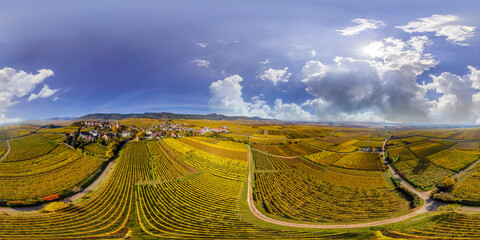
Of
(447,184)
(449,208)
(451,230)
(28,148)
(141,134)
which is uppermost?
(141,134)

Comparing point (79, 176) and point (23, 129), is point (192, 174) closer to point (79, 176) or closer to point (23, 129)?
point (79, 176)

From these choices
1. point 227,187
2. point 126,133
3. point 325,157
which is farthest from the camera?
point 126,133

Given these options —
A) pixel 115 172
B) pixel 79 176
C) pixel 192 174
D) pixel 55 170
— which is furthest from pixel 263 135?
pixel 55 170

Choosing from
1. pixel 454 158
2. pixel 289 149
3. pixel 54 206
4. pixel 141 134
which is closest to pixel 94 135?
pixel 141 134

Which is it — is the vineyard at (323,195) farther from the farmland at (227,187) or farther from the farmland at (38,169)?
the farmland at (38,169)

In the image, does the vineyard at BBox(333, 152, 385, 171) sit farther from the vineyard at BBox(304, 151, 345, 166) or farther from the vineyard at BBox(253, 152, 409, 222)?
the vineyard at BBox(253, 152, 409, 222)

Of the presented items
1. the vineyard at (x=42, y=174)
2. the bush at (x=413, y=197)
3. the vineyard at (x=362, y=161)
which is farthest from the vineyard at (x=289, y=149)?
the vineyard at (x=42, y=174)

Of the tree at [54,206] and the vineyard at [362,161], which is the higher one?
the vineyard at [362,161]

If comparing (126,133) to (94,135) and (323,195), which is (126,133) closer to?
(94,135)

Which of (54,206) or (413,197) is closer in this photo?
(54,206)
